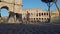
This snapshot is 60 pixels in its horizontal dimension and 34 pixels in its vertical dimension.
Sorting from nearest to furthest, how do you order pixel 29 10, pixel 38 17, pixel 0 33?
pixel 0 33, pixel 38 17, pixel 29 10

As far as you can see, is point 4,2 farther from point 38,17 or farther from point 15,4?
point 38,17

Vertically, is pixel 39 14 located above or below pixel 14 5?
below

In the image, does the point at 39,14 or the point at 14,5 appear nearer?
the point at 14,5

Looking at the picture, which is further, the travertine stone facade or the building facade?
the building facade

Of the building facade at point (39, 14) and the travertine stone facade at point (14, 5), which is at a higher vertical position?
the travertine stone facade at point (14, 5)

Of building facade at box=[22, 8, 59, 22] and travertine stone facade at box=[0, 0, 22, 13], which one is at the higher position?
travertine stone facade at box=[0, 0, 22, 13]

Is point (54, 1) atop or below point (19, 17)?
atop

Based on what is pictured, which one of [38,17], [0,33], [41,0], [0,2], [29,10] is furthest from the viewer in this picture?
[29,10]

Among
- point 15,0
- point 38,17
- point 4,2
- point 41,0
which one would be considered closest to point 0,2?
point 4,2

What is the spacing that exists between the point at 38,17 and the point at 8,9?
40.1 m

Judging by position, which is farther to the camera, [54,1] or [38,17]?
[38,17]

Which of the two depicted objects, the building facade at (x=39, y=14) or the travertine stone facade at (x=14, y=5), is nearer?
the travertine stone facade at (x=14, y=5)

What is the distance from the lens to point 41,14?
96750 millimetres

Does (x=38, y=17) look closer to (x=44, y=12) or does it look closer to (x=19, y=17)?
(x=44, y=12)
